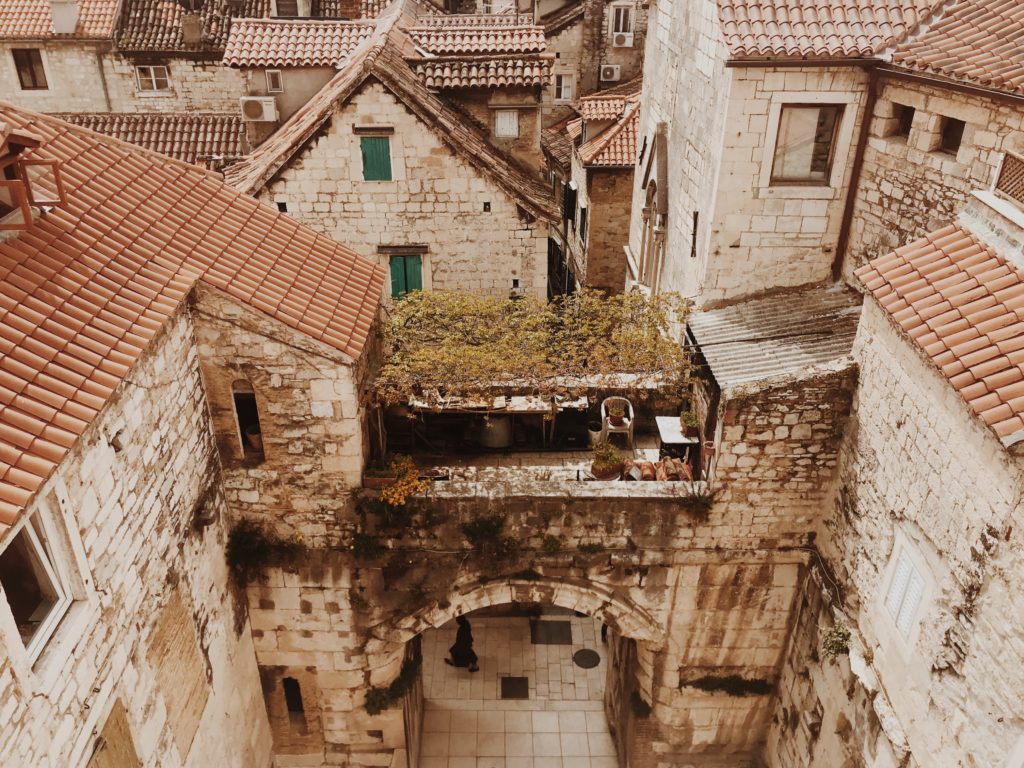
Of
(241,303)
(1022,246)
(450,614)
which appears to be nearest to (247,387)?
(241,303)

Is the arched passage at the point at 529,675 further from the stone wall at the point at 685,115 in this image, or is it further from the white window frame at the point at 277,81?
the white window frame at the point at 277,81

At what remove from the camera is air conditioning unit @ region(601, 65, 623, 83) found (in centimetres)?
3017

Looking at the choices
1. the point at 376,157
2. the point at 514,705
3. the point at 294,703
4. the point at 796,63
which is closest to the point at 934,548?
the point at 796,63

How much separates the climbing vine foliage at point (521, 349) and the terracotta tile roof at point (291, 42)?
7706 mm

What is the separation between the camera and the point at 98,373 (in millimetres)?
6625

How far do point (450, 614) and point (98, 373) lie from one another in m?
6.34

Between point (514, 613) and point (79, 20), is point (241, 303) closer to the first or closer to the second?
point (514, 613)

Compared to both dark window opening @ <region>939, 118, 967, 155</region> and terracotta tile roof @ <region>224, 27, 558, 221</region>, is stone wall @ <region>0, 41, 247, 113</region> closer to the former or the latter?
terracotta tile roof @ <region>224, 27, 558, 221</region>

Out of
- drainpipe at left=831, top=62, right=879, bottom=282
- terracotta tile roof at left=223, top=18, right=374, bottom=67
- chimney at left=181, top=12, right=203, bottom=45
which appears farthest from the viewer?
chimney at left=181, top=12, right=203, bottom=45

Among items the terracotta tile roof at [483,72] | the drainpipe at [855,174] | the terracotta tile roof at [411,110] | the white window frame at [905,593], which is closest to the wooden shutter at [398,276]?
the terracotta tile roof at [411,110]

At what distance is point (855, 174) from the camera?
11305 mm

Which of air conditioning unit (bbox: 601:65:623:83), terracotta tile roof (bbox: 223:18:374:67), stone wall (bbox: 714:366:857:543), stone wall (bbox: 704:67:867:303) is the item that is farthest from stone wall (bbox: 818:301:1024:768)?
air conditioning unit (bbox: 601:65:623:83)

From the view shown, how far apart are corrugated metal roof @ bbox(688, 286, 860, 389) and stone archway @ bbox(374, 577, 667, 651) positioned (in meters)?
3.49

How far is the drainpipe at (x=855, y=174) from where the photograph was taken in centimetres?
1072
